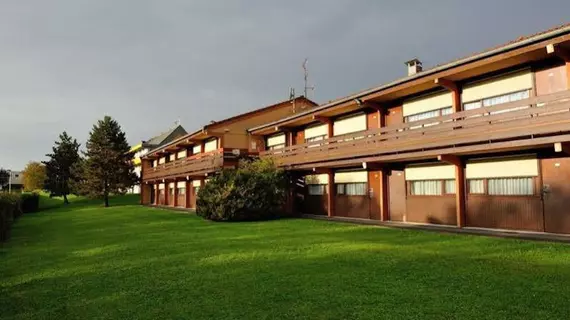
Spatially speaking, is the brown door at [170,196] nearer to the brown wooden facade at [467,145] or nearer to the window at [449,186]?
the brown wooden facade at [467,145]

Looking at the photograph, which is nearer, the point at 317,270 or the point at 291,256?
the point at 317,270

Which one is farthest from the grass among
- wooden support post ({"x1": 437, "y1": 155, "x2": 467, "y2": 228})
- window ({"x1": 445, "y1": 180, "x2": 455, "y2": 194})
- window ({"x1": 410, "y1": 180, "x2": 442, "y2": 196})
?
window ({"x1": 410, "y1": 180, "x2": 442, "y2": 196})

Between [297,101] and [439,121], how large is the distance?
64.0 ft

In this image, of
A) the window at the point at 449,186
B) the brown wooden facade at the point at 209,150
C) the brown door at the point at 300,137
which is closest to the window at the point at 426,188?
the window at the point at 449,186

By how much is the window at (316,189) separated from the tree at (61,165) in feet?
138

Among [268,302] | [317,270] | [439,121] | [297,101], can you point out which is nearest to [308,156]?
[439,121]

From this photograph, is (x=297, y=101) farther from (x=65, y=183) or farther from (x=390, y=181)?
(x=65, y=183)

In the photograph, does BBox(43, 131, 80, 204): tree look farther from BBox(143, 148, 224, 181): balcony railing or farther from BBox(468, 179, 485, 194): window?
BBox(468, 179, 485, 194): window

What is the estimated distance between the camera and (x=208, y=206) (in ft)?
81.4

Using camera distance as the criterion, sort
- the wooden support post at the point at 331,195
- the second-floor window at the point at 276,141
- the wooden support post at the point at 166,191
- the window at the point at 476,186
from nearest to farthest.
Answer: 1. the window at the point at 476,186
2. the wooden support post at the point at 331,195
3. the second-floor window at the point at 276,141
4. the wooden support post at the point at 166,191

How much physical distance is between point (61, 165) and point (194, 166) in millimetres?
34178

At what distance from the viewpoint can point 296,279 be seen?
8906mm

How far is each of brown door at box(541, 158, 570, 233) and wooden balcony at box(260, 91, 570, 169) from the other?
114 centimetres

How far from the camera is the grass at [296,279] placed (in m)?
6.86
